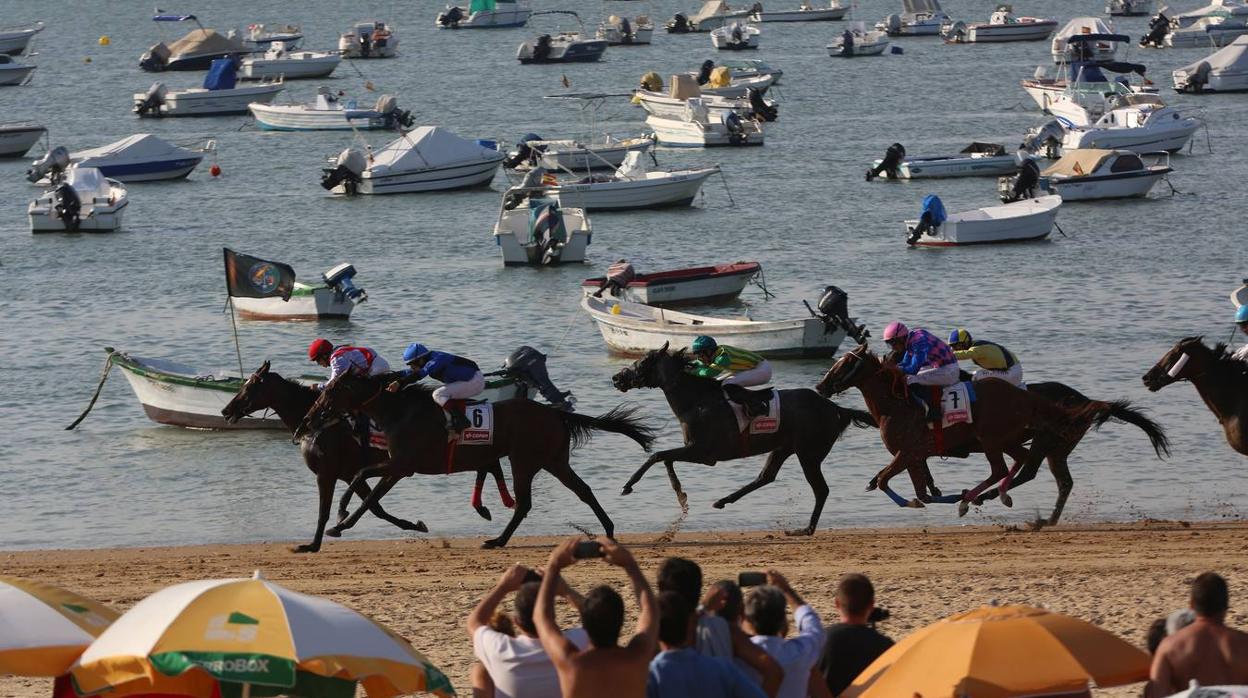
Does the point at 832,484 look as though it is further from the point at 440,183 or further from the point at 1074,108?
the point at 1074,108

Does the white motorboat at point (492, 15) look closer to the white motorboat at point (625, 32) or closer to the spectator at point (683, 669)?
the white motorboat at point (625, 32)

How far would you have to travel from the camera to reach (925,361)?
17672mm

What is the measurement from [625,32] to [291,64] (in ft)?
74.7

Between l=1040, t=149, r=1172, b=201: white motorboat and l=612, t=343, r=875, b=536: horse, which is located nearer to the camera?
l=612, t=343, r=875, b=536: horse

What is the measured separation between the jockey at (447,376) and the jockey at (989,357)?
4920 mm

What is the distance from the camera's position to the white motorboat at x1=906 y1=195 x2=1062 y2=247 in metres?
43.8

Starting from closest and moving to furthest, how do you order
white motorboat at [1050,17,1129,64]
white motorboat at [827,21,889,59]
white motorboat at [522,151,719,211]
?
white motorboat at [522,151,719,211] < white motorboat at [1050,17,1129,64] < white motorboat at [827,21,889,59]

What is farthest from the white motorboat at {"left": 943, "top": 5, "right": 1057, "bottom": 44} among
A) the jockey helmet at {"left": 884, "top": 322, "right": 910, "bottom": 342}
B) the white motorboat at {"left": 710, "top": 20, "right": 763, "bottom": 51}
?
the jockey helmet at {"left": 884, "top": 322, "right": 910, "bottom": 342}

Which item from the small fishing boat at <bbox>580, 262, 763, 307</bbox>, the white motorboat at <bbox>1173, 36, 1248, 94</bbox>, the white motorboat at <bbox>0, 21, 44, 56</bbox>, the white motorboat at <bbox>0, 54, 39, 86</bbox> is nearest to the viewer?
the small fishing boat at <bbox>580, 262, 763, 307</bbox>

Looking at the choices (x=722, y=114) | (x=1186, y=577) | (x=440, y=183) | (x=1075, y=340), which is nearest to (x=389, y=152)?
(x=440, y=183)

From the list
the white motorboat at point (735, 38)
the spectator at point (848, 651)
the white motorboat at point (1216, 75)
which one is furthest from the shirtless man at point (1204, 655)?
the white motorboat at point (735, 38)

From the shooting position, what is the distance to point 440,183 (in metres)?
56.8

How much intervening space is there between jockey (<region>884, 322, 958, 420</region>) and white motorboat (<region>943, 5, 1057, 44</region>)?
312ft

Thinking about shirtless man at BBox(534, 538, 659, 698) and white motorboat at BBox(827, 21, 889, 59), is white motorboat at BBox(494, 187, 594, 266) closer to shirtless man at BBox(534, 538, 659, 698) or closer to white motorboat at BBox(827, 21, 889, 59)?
shirtless man at BBox(534, 538, 659, 698)
